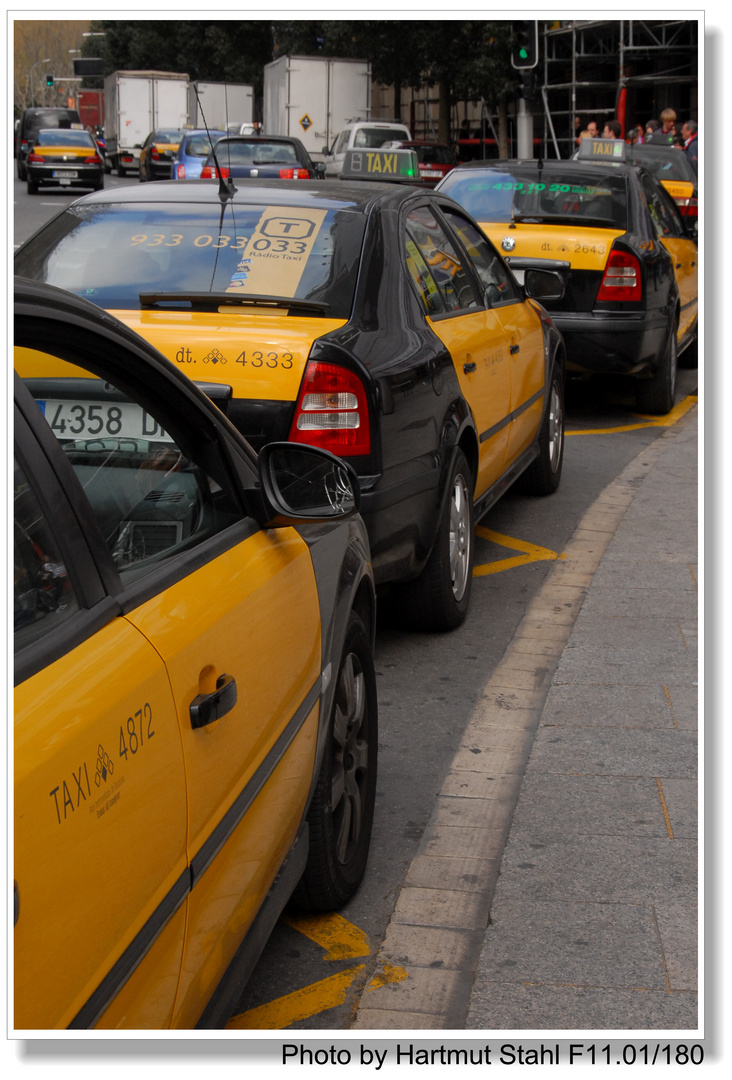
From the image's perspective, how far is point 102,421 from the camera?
2.27 meters

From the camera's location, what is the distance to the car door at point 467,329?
5.20 m

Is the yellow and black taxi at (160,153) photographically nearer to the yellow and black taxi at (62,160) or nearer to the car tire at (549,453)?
the yellow and black taxi at (62,160)

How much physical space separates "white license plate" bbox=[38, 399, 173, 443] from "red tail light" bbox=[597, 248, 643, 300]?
7.29m

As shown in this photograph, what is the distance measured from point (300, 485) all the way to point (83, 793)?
4.10 feet

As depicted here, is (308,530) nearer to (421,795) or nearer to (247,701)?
(247,701)

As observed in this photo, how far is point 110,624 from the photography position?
1802mm

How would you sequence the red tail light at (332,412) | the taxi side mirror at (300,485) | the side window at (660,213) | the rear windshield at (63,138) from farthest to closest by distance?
1. the rear windshield at (63,138)
2. the side window at (660,213)
3. the red tail light at (332,412)
4. the taxi side mirror at (300,485)

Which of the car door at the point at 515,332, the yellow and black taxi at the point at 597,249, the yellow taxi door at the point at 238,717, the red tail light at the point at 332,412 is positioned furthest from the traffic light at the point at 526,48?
the yellow taxi door at the point at 238,717

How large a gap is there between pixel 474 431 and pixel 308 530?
258 centimetres

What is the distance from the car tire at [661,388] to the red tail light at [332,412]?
6.22m

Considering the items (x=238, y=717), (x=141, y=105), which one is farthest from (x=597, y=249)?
(x=141, y=105)

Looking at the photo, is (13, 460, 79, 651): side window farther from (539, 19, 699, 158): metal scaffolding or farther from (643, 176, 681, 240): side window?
(539, 19, 699, 158): metal scaffolding
